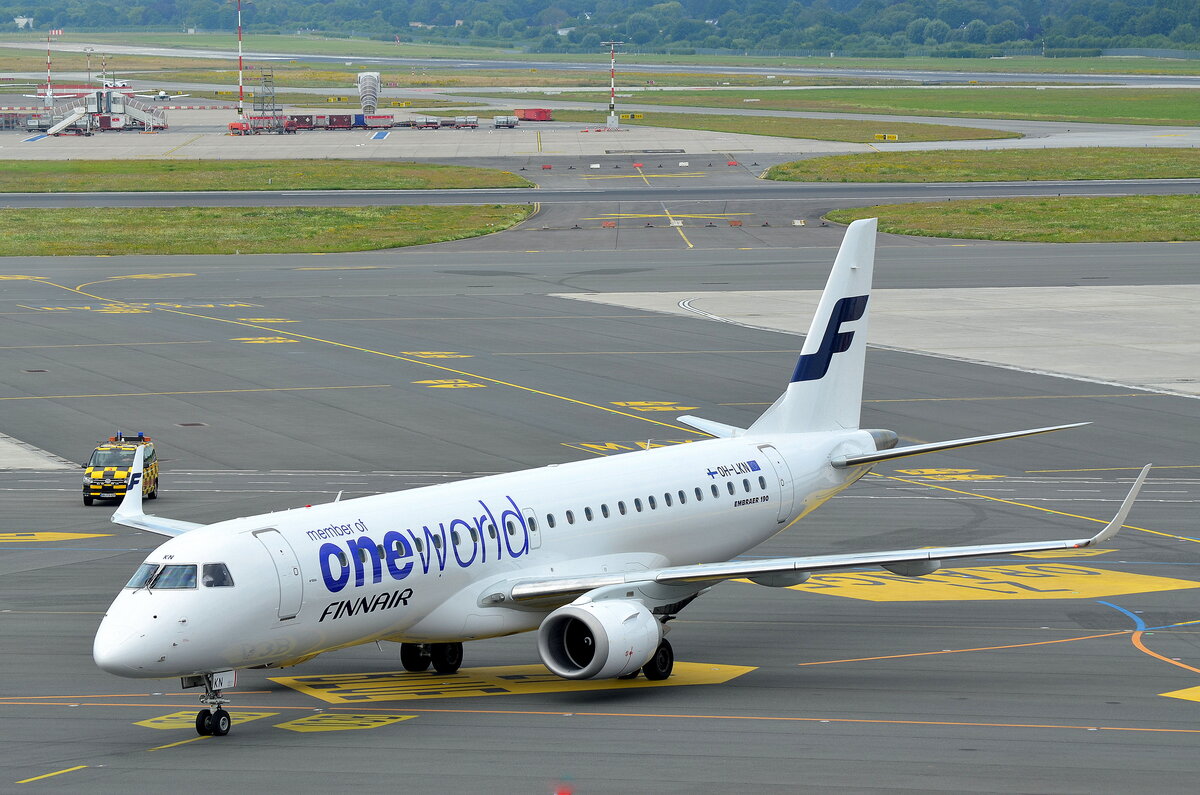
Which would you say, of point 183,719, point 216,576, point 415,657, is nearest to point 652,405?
point 415,657

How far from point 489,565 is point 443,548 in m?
1.19

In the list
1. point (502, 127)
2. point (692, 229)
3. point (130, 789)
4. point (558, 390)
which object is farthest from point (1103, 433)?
point (502, 127)

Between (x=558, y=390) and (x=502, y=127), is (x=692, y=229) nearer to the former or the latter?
(x=558, y=390)

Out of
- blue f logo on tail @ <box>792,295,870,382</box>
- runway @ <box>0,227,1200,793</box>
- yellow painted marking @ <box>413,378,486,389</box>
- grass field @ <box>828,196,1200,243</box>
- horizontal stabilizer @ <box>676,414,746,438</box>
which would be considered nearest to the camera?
runway @ <box>0,227,1200,793</box>

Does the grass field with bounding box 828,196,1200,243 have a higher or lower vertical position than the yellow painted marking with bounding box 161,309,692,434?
higher

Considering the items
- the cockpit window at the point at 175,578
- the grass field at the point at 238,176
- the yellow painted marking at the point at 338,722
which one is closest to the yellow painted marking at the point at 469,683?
the yellow painted marking at the point at 338,722

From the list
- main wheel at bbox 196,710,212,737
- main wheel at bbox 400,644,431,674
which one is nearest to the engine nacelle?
main wheel at bbox 400,644,431,674

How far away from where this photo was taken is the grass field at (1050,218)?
10962 cm

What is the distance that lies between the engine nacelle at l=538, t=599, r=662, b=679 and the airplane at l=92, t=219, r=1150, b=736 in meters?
0.03

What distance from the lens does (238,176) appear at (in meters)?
145

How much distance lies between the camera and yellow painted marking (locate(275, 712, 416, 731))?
26.3 metres

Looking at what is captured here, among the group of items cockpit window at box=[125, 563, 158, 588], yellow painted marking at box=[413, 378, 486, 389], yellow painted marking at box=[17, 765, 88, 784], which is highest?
cockpit window at box=[125, 563, 158, 588]

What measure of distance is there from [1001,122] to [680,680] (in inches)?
6985

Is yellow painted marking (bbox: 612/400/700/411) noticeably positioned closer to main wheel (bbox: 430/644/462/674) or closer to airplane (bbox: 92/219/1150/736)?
airplane (bbox: 92/219/1150/736)
